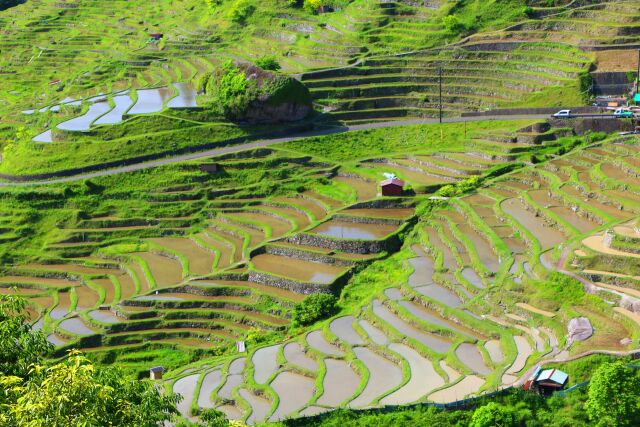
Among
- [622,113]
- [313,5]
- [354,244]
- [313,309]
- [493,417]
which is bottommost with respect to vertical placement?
[313,309]

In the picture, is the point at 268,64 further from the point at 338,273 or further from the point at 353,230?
the point at 338,273

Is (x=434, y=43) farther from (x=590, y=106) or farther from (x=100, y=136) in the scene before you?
(x=100, y=136)

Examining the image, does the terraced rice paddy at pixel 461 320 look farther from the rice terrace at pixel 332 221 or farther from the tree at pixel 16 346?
the tree at pixel 16 346

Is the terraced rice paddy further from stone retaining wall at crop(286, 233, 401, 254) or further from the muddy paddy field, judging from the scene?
stone retaining wall at crop(286, 233, 401, 254)

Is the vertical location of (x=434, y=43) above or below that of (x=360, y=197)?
above

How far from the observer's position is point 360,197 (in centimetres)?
5525

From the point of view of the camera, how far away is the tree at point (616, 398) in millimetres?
26984

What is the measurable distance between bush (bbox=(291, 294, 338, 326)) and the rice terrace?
0.43 ft

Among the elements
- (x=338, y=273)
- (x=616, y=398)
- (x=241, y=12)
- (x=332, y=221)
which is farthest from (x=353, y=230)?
(x=241, y=12)

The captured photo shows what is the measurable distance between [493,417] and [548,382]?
287 cm

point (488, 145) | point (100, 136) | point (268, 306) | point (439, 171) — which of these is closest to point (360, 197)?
point (439, 171)

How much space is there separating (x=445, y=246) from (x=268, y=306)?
850 centimetres

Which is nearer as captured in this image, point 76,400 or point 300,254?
point 76,400

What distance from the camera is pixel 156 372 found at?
4034 centimetres
